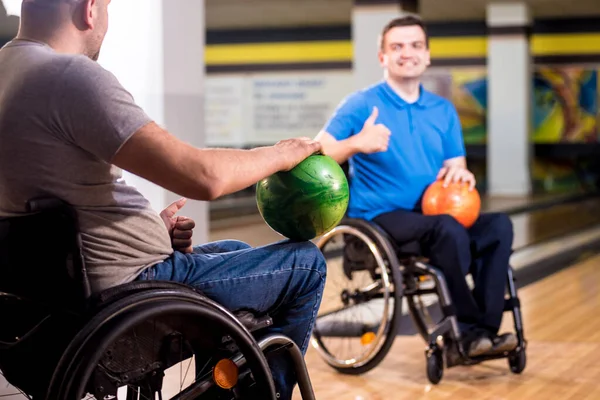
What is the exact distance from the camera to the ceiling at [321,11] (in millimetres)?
14711

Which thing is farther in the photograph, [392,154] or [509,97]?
[509,97]

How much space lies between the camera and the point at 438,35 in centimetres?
1714

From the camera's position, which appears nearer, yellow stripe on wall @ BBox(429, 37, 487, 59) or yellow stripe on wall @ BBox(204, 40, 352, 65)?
yellow stripe on wall @ BBox(429, 37, 487, 59)

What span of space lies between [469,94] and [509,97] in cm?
142

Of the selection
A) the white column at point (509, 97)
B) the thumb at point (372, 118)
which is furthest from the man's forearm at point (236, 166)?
the white column at point (509, 97)

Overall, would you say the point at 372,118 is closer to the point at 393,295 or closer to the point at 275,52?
the point at 393,295

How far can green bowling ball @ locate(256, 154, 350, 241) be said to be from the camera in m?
2.11

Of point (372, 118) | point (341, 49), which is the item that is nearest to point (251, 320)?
point (372, 118)

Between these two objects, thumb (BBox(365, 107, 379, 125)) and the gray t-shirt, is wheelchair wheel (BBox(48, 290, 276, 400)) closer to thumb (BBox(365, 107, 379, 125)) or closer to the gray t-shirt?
the gray t-shirt

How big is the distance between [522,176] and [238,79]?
16.8ft

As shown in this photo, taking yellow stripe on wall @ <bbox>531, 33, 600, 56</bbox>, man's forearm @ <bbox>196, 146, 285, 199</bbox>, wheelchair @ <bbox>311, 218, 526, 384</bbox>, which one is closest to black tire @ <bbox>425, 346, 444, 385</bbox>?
wheelchair @ <bbox>311, 218, 526, 384</bbox>

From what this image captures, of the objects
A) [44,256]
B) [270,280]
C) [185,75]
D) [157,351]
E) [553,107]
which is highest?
[185,75]

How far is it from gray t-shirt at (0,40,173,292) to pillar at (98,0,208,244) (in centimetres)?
Answer: 191

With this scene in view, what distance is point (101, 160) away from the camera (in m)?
1.80
